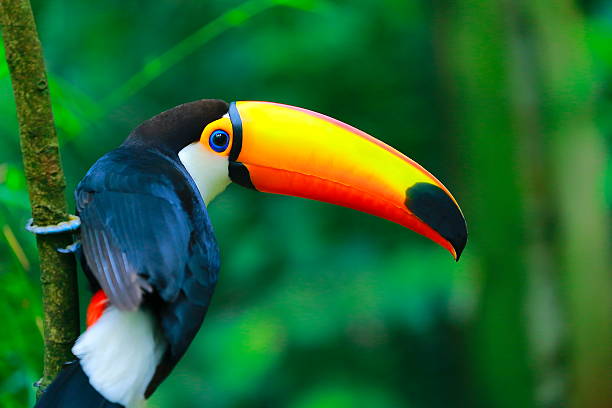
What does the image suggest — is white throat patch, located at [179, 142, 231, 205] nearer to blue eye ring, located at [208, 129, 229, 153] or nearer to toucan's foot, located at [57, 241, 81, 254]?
blue eye ring, located at [208, 129, 229, 153]

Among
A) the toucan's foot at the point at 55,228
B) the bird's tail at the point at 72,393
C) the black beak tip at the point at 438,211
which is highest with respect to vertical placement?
the toucan's foot at the point at 55,228

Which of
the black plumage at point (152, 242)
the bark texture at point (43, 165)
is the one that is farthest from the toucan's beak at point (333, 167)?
the bark texture at point (43, 165)

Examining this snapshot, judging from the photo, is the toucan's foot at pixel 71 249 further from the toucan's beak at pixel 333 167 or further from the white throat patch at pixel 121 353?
the toucan's beak at pixel 333 167

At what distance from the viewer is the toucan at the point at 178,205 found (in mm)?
1165

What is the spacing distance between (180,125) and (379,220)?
5.34ft

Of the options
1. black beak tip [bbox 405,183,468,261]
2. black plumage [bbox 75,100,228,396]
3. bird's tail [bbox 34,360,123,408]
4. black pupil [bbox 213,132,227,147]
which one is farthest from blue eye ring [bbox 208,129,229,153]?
bird's tail [bbox 34,360,123,408]

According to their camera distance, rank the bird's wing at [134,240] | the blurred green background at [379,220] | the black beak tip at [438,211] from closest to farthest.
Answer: the bird's wing at [134,240] < the black beak tip at [438,211] < the blurred green background at [379,220]

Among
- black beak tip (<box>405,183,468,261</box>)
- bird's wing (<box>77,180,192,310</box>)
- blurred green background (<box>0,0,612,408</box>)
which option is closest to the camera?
bird's wing (<box>77,180,192,310</box>)

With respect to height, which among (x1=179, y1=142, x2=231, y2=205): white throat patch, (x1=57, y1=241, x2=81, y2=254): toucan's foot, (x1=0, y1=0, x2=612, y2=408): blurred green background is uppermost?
(x1=57, y1=241, x2=81, y2=254): toucan's foot

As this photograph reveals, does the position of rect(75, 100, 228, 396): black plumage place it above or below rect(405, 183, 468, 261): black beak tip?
above

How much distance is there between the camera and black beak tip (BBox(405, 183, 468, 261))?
4.66 feet

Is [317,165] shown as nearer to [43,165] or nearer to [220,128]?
[220,128]

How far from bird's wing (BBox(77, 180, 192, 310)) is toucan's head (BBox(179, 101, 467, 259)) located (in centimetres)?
23

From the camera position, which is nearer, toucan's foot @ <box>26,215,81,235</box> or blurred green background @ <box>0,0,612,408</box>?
toucan's foot @ <box>26,215,81,235</box>
